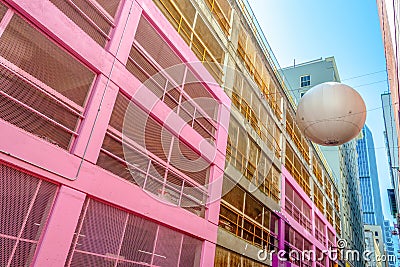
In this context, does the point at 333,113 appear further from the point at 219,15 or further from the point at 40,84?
the point at 219,15

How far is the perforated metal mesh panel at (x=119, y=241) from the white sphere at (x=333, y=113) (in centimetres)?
445

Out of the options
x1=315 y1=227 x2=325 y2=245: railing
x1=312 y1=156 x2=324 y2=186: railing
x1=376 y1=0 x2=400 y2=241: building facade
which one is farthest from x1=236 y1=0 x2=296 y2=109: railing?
x1=315 y1=227 x2=325 y2=245: railing

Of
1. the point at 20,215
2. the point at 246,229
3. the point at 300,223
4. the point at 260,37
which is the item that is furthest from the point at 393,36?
the point at 300,223

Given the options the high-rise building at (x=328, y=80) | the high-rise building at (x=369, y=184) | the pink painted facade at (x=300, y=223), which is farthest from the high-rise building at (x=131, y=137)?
the high-rise building at (x=369, y=184)

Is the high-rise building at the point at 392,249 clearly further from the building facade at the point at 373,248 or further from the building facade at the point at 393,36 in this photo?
the building facade at the point at 393,36

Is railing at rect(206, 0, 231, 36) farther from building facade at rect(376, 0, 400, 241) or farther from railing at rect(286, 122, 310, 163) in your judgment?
railing at rect(286, 122, 310, 163)

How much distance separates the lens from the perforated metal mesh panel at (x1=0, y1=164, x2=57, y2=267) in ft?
14.4

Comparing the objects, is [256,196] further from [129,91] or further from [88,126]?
[88,126]

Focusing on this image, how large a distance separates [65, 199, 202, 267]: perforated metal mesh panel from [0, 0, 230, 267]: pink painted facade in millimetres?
22

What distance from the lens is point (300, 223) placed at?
1769 centimetres

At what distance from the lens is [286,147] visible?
708 inches

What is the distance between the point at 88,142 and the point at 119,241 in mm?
2181

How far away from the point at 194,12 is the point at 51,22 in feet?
19.7

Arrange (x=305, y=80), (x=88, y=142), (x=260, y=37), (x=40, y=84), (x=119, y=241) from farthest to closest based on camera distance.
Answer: (x=305, y=80)
(x=260, y=37)
(x=119, y=241)
(x=88, y=142)
(x=40, y=84)
